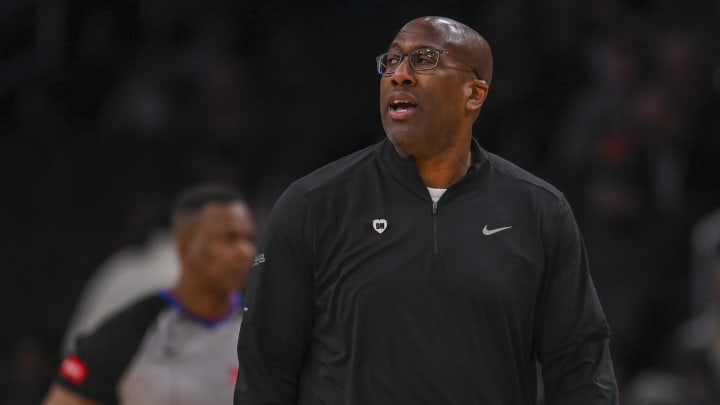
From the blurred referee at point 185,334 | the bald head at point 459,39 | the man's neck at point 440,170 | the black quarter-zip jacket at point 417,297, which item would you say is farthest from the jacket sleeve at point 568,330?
the blurred referee at point 185,334

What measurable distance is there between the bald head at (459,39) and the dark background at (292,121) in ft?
14.5

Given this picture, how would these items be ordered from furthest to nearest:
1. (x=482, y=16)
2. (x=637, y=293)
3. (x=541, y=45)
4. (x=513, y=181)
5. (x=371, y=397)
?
(x=482, y=16) < (x=541, y=45) < (x=637, y=293) < (x=513, y=181) < (x=371, y=397)

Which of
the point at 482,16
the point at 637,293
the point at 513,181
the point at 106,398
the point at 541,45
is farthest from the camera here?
the point at 482,16

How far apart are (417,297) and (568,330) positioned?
45cm

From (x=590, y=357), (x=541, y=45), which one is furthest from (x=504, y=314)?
(x=541, y=45)

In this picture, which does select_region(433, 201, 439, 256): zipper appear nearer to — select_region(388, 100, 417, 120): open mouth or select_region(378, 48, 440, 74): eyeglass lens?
select_region(388, 100, 417, 120): open mouth

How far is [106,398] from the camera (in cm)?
531

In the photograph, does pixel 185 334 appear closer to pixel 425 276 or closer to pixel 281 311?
pixel 281 311

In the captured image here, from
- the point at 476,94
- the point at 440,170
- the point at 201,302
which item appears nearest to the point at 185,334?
the point at 201,302

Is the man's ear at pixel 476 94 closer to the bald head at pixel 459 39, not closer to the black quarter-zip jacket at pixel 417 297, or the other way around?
the bald head at pixel 459 39

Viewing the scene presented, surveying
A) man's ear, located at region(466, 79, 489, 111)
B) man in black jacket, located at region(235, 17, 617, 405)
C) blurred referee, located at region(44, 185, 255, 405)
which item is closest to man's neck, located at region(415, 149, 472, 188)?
man in black jacket, located at region(235, 17, 617, 405)

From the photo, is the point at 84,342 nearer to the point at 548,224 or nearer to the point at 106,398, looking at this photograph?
the point at 106,398

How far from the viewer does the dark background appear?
8320 millimetres

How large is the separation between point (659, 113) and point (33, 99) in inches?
179
